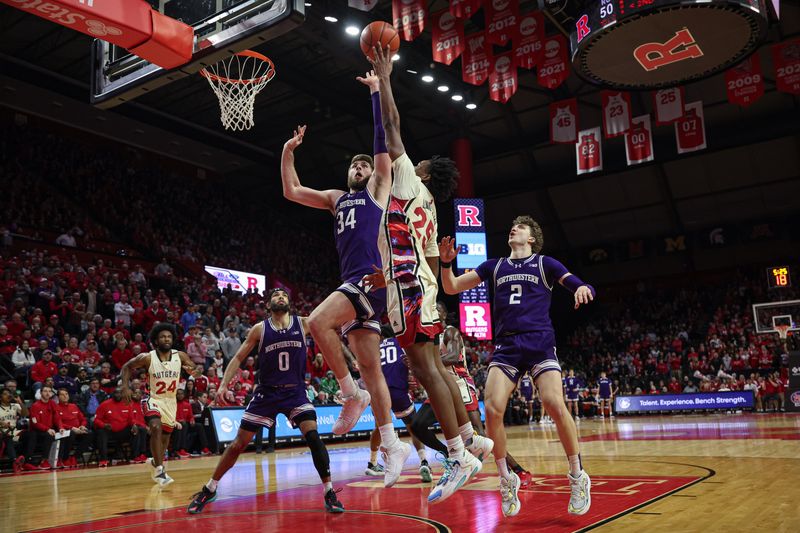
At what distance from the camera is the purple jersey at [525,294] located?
5.15m

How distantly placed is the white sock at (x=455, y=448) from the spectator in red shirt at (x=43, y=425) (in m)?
9.73

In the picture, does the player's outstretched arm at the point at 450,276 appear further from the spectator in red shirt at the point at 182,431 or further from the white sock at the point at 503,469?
the spectator in red shirt at the point at 182,431

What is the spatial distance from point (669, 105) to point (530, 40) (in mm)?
4896

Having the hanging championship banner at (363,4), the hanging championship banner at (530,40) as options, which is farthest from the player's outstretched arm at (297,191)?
the hanging championship banner at (530,40)

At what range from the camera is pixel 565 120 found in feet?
69.3

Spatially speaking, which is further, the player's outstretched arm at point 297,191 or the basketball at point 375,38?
the player's outstretched arm at point 297,191

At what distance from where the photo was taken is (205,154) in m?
30.0

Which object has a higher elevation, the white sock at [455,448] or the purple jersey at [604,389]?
the white sock at [455,448]

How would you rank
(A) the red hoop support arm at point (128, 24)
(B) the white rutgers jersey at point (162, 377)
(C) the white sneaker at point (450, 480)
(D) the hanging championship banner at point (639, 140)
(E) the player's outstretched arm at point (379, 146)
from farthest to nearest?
(D) the hanging championship banner at point (639, 140)
(B) the white rutgers jersey at point (162, 377)
(A) the red hoop support arm at point (128, 24)
(E) the player's outstretched arm at point (379, 146)
(C) the white sneaker at point (450, 480)

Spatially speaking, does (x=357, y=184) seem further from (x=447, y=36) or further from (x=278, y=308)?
(x=447, y=36)

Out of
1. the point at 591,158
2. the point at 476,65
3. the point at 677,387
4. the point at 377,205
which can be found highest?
the point at 476,65

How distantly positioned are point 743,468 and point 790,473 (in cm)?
62

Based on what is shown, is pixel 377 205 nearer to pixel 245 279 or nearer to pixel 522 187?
pixel 245 279

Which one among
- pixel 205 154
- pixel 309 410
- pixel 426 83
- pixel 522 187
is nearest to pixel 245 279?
pixel 205 154
